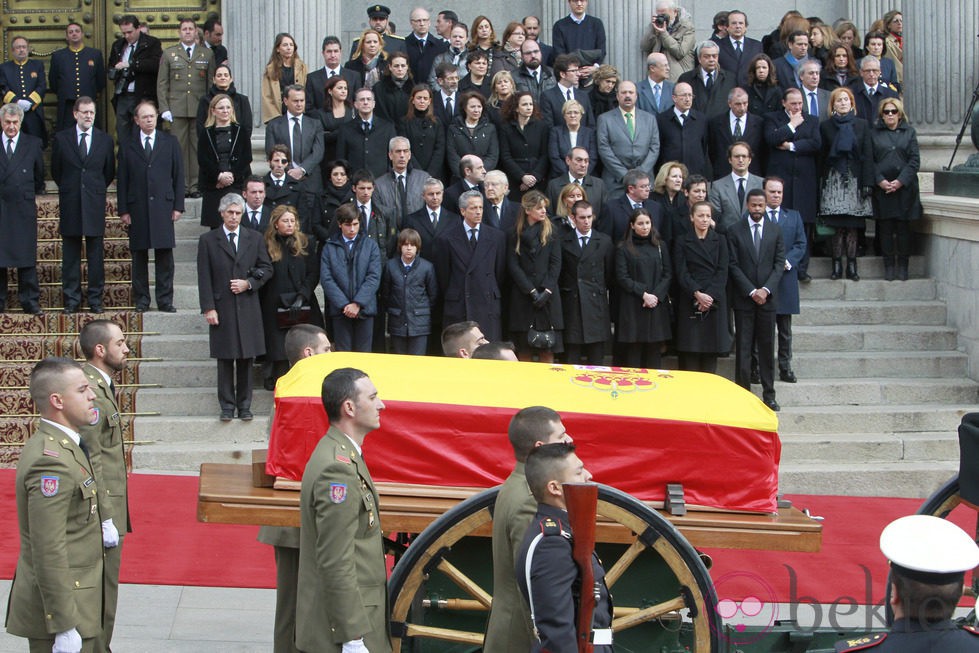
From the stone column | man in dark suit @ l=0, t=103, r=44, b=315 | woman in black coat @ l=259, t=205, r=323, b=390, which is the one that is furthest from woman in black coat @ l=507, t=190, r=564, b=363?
man in dark suit @ l=0, t=103, r=44, b=315

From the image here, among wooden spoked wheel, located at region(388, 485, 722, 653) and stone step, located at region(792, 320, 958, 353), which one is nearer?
wooden spoked wheel, located at region(388, 485, 722, 653)

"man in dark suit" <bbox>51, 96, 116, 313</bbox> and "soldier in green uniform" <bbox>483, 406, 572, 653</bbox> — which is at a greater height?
"man in dark suit" <bbox>51, 96, 116, 313</bbox>

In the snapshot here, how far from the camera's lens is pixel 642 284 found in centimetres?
1168

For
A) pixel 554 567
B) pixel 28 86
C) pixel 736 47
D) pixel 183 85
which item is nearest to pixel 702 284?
pixel 736 47

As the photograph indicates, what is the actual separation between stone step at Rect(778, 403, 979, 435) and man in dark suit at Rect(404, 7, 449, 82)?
5.08 meters

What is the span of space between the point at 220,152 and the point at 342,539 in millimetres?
8202

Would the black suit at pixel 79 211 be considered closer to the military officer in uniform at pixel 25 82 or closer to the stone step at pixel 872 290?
the military officer in uniform at pixel 25 82

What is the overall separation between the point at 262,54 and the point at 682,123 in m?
4.57

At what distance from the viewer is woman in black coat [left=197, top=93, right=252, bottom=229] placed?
1288cm

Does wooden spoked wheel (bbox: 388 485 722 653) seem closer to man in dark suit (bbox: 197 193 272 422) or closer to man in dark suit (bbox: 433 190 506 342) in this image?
man in dark suit (bbox: 433 190 506 342)

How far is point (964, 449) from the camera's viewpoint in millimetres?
5547

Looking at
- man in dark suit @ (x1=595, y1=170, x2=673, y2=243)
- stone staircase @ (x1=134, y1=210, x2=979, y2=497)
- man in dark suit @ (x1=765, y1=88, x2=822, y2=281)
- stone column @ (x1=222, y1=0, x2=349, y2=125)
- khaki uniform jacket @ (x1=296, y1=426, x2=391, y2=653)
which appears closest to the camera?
khaki uniform jacket @ (x1=296, y1=426, x2=391, y2=653)

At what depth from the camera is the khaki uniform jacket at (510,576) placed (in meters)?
5.16

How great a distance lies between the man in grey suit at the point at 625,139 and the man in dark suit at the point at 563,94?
0.42 meters
